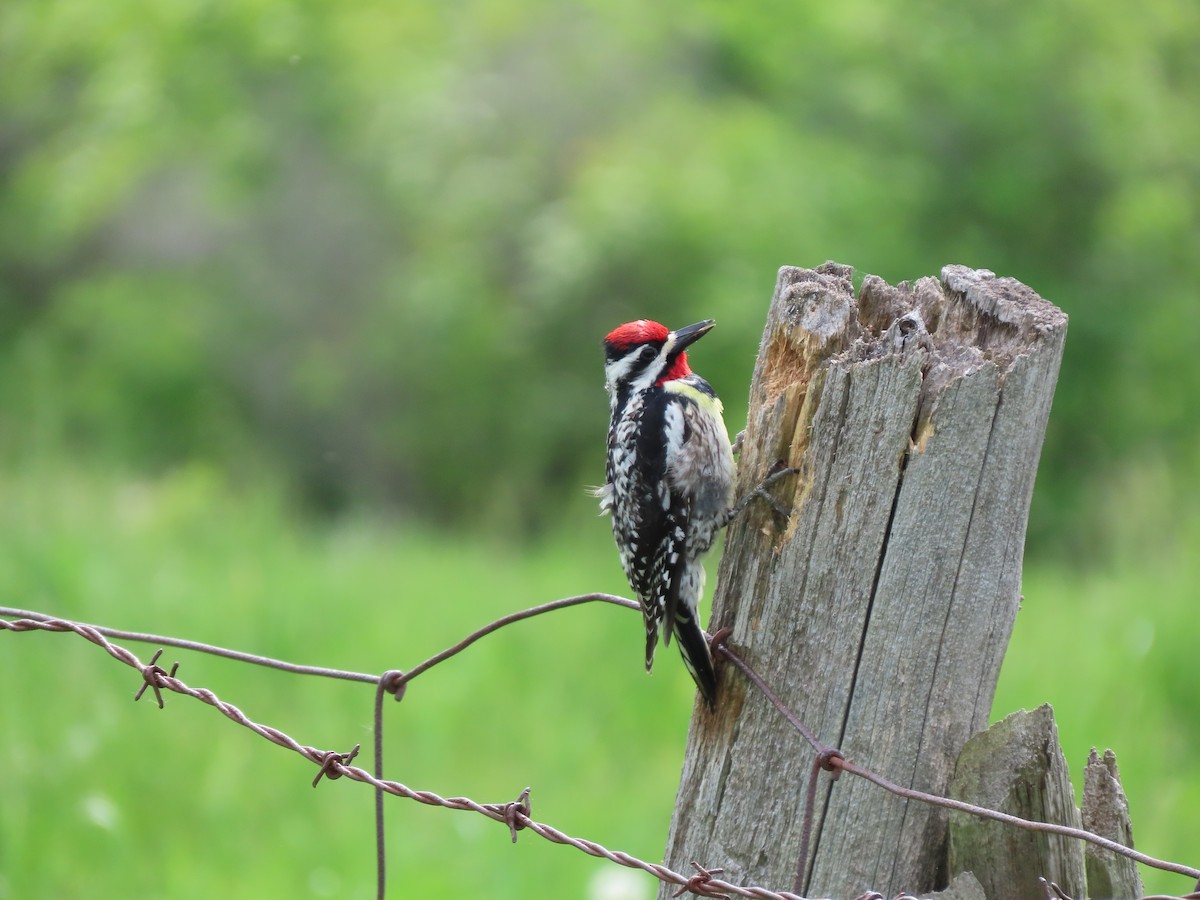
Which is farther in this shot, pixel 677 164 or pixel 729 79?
pixel 729 79

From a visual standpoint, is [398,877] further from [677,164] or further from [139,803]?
[677,164]

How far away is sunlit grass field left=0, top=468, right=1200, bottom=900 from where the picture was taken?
4.57 metres

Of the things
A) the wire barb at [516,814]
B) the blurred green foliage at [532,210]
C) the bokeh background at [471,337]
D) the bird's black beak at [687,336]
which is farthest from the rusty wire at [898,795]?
the blurred green foliage at [532,210]

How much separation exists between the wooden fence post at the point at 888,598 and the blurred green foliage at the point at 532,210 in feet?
26.9

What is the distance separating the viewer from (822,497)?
2.10 meters

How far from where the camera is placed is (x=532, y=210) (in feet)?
39.0

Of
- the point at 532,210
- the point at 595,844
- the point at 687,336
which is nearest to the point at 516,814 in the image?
the point at 595,844

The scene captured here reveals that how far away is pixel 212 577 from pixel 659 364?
13.2ft

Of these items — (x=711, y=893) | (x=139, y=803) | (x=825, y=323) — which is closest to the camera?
(x=711, y=893)

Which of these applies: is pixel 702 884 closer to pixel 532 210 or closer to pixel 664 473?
pixel 664 473

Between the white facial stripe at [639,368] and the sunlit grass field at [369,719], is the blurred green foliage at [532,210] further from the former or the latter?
the white facial stripe at [639,368]

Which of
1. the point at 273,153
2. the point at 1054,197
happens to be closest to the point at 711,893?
the point at 1054,197

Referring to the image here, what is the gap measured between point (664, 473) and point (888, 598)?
129 cm

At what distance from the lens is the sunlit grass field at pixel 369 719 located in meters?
4.57
